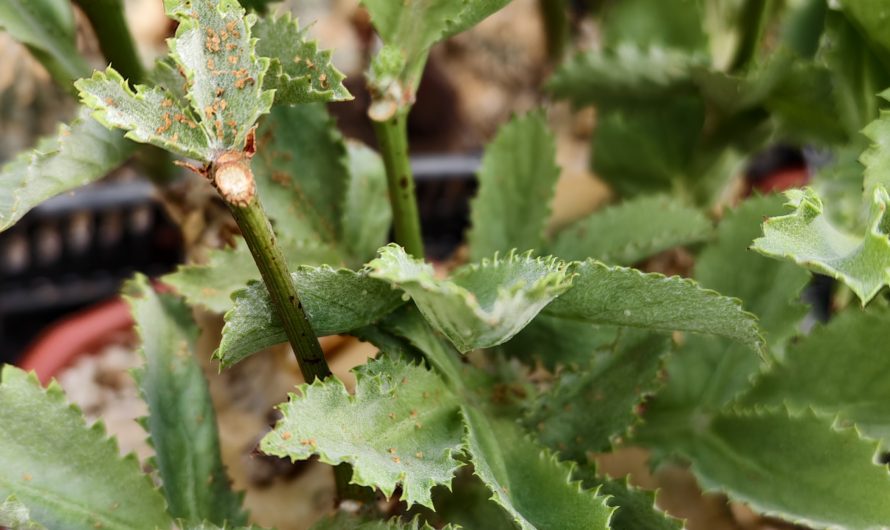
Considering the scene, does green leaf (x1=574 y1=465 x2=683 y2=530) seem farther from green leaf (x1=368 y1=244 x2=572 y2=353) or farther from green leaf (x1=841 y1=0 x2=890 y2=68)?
green leaf (x1=841 y1=0 x2=890 y2=68)

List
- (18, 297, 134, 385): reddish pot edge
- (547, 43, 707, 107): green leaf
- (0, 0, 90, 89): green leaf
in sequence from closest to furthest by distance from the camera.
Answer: (0, 0, 90, 89): green leaf < (547, 43, 707, 107): green leaf < (18, 297, 134, 385): reddish pot edge

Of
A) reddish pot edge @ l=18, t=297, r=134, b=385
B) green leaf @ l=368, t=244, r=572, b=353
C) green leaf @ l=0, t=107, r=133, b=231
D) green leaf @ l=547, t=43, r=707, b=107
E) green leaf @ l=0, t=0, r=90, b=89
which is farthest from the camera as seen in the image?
reddish pot edge @ l=18, t=297, r=134, b=385

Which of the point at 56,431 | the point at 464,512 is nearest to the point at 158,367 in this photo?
the point at 56,431

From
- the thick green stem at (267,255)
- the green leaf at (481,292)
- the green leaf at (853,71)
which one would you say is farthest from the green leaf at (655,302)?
the green leaf at (853,71)

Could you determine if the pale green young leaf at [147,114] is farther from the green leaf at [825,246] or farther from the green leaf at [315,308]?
the green leaf at [825,246]

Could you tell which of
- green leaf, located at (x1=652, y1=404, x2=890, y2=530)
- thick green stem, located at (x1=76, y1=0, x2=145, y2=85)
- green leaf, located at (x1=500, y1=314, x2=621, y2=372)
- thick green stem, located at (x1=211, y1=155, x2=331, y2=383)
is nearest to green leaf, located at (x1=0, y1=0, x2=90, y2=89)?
thick green stem, located at (x1=76, y1=0, x2=145, y2=85)

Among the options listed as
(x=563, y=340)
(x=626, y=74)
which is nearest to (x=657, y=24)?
(x=626, y=74)

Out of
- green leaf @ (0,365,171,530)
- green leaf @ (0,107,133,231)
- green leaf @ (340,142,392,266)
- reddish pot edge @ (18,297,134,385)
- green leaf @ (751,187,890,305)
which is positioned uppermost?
reddish pot edge @ (18,297,134,385)
